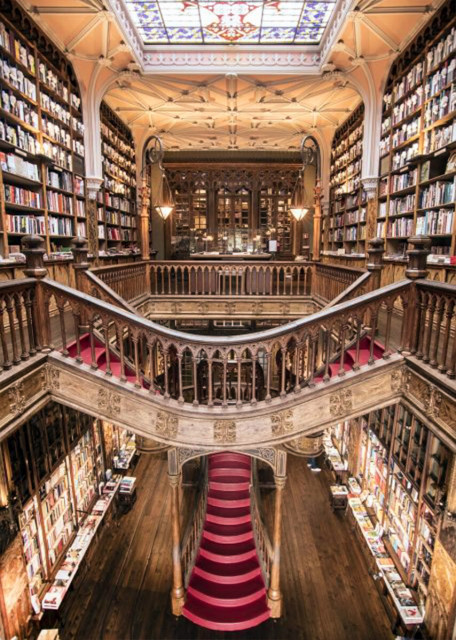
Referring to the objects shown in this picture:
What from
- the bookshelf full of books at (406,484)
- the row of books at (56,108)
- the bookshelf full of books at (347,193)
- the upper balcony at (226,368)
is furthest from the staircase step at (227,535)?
the row of books at (56,108)

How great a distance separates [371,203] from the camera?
7.09 meters

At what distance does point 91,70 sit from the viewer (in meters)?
6.67

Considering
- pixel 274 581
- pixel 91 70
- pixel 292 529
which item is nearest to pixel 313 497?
pixel 292 529

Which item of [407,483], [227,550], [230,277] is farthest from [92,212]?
[407,483]

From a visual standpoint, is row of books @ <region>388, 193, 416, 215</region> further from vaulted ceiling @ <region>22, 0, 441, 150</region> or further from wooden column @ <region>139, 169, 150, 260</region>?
wooden column @ <region>139, 169, 150, 260</region>

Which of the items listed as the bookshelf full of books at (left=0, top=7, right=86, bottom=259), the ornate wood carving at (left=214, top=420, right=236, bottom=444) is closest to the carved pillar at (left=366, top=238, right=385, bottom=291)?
the ornate wood carving at (left=214, top=420, right=236, bottom=444)

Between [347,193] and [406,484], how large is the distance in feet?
21.2

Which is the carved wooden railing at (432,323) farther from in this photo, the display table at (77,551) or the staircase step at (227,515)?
the display table at (77,551)

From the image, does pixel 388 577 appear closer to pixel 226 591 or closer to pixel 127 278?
pixel 226 591

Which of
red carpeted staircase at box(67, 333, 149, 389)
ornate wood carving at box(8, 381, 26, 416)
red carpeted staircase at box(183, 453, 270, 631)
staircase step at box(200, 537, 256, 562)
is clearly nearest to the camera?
ornate wood carving at box(8, 381, 26, 416)

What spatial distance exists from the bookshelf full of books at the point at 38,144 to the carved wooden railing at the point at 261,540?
14.8 ft

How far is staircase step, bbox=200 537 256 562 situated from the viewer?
5.01 meters

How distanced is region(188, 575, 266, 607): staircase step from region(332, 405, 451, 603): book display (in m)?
1.76

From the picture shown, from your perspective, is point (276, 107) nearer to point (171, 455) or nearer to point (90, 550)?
point (171, 455)
